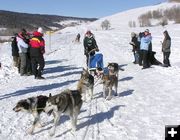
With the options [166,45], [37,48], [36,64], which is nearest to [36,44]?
[37,48]

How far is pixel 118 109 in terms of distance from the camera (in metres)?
8.72

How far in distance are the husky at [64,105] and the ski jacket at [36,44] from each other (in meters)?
5.97

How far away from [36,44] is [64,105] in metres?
6.53

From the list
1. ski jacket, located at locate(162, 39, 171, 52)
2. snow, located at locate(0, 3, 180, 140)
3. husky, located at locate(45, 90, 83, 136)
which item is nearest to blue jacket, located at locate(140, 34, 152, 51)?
ski jacket, located at locate(162, 39, 171, 52)

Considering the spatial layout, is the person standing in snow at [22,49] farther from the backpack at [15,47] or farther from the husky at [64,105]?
the husky at [64,105]

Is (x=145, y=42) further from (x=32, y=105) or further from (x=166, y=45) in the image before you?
(x=32, y=105)

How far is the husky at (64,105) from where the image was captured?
6371 mm

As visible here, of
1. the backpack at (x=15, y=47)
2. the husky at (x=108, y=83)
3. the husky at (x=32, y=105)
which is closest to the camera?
the husky at (x=32, y=105)

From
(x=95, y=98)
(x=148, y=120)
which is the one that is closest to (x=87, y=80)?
(x=95, y=98)

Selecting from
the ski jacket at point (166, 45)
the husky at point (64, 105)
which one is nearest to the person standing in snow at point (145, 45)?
the ski jacket at point (166, 45)

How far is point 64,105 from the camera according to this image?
6.55 meters

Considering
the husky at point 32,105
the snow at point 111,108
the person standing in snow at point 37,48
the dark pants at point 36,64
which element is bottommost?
the snow at point 111,108

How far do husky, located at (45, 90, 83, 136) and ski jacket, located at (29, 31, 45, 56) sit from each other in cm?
597

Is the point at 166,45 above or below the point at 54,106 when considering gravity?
above
